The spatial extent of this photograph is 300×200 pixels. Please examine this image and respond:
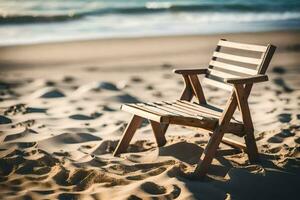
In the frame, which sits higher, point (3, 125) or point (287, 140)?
point (287, 140)

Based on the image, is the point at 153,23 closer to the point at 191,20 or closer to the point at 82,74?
the point at 191,20

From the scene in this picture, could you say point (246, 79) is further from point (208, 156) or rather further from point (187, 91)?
point (187, 91)

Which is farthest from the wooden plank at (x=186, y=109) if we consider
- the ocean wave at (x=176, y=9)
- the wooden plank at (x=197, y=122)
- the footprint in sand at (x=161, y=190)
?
the ocean wave at (x=176, y=9)

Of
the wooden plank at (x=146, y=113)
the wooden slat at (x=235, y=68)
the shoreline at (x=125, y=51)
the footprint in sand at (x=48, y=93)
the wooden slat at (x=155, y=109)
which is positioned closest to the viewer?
the wooden plank at (x=146, y=113)

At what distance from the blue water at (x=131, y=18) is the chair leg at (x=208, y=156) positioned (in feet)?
34.2

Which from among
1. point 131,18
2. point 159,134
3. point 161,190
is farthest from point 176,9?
point 161,190

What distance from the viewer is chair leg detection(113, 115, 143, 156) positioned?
467cm

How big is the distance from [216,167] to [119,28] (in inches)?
543

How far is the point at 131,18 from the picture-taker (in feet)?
72.1

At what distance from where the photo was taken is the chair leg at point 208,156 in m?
3.99

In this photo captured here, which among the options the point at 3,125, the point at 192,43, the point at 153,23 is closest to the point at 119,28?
the point at 153,23

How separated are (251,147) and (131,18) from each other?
59.9 ft

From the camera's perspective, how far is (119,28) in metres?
17.6

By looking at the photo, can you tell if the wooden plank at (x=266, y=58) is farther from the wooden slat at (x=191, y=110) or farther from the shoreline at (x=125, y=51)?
the shoreline at (x=125, y=51)
